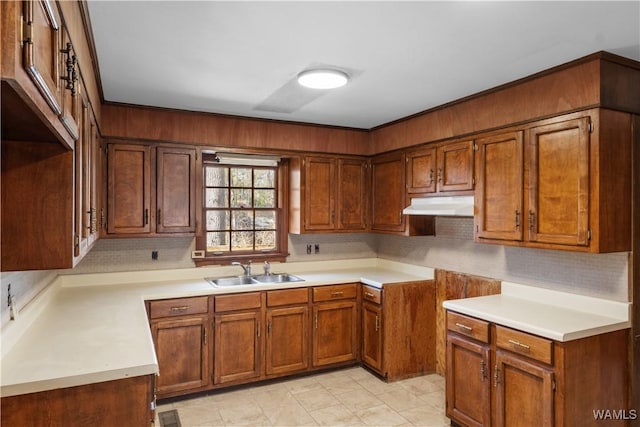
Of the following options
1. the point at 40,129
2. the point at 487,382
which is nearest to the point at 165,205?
the point at 40,129

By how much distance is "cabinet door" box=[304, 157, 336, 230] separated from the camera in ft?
13.8

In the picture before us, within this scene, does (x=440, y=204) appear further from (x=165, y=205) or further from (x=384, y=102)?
(x=165, y=205)

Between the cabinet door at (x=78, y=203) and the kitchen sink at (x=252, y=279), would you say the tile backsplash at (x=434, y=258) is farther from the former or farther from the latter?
the cabinet door at (x=78, y=203)

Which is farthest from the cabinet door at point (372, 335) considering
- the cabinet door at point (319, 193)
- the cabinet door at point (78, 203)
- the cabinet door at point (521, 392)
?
the cabinet door at point (78, 203)

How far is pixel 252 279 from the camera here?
4023 mm

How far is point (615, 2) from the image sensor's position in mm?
1775

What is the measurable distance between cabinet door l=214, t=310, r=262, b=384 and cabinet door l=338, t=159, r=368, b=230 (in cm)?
141

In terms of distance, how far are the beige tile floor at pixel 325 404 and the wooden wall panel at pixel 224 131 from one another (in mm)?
2205

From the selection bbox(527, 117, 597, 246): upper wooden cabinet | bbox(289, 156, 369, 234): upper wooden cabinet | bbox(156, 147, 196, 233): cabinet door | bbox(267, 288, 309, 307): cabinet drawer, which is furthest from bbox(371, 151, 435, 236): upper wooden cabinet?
bbox(156, 147, 196, 233): cabinet door

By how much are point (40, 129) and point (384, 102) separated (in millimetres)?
2593

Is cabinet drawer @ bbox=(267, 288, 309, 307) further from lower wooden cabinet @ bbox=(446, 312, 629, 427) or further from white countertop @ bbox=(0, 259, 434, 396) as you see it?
lower wooden cabinet @ bbox=(446, 312, 629, 427)

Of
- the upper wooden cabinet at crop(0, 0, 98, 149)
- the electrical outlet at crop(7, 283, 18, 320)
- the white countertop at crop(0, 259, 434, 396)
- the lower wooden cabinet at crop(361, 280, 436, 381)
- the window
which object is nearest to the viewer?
the upper wooden cabinet at crop(0, 0, 98, 149)

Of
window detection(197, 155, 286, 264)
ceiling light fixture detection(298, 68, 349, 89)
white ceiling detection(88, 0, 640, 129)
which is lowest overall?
window detection(197, 155, 286, 264)

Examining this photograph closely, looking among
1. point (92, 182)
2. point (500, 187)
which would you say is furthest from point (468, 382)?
point (92, 182)
